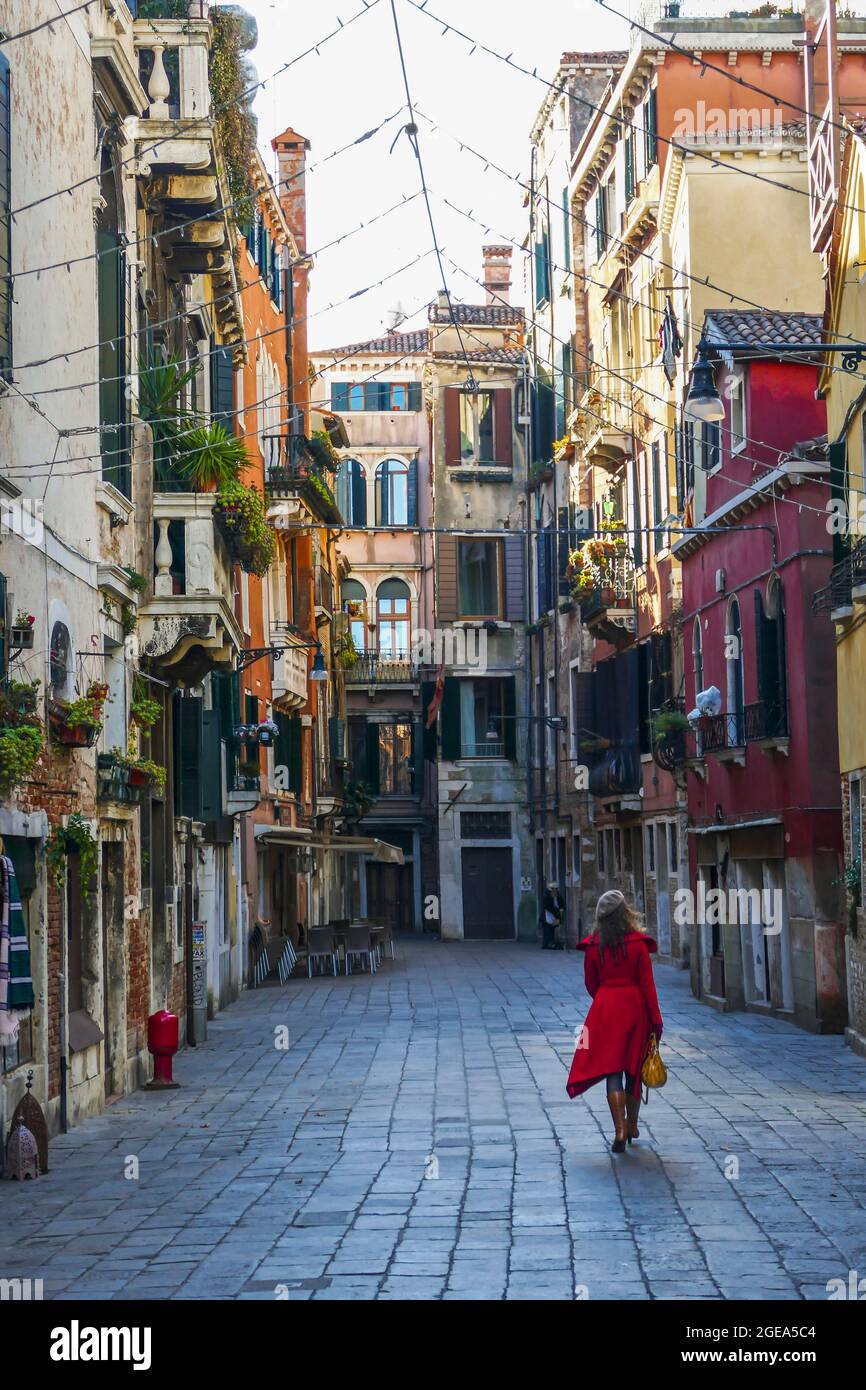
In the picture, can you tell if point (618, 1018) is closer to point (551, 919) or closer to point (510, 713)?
point (551, 919)

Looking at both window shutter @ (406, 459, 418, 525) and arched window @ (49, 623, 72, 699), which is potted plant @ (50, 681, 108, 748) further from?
window shutter @ (406, 459, 418, 525)

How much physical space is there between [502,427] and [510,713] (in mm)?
7595

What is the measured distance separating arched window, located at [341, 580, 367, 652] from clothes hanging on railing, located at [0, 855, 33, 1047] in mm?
42565

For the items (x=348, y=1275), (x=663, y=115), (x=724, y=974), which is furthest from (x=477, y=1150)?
(x=663, y=115)

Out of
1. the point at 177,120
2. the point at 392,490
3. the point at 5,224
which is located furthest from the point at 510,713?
the point at 5,224

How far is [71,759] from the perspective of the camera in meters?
14.5

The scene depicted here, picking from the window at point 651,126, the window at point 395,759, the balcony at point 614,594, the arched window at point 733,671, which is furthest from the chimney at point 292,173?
the arched window at point 733,671

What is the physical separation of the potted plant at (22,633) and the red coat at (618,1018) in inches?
153

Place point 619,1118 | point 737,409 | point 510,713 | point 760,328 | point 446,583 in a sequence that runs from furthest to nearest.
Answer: point 446,583, point 510,713, point 737,409, point 760,328, point 619,1118

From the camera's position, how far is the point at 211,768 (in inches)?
930

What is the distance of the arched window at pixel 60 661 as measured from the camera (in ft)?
46.2

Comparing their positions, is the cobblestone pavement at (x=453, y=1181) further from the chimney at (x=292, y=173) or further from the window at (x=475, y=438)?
the window at (x=475, y=438)

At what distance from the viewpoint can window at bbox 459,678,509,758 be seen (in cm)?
5025
